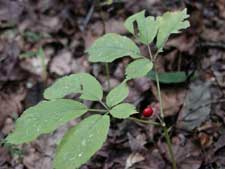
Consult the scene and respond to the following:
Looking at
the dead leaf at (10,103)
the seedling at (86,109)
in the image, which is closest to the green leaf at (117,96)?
the seedling at (86,109)

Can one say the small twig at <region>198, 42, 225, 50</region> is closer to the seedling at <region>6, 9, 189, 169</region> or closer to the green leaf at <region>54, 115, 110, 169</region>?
the seedling at <region>6, 9, 189, 169</region>

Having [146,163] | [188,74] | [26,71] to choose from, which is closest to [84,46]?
[26,71]

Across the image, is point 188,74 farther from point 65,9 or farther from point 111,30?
point 65,9

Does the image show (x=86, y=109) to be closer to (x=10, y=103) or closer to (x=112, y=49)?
(x=112, y=49)

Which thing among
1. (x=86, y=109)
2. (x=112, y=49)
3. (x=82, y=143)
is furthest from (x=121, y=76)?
(x=82, y=143)

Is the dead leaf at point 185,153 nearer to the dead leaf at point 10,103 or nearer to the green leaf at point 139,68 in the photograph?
the green leaf at point 139,68

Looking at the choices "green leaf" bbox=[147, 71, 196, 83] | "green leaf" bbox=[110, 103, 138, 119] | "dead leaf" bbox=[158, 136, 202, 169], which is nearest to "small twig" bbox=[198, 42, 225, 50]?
"green leaf" bbox=[147, 71, 196, 83]

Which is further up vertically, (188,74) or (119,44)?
(119,44)
